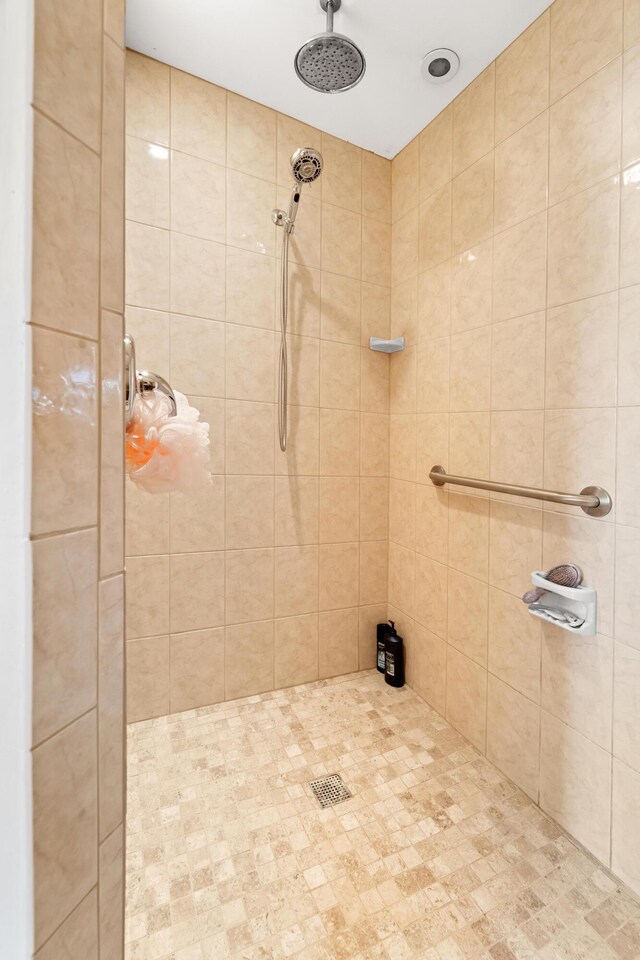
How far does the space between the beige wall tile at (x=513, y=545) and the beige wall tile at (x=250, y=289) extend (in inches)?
41.6

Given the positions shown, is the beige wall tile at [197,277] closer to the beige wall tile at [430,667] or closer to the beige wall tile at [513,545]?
the beige wall tile at [513,545]

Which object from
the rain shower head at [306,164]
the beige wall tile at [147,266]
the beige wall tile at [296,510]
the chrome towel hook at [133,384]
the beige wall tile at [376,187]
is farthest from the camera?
the beige wall tile at [376,187]

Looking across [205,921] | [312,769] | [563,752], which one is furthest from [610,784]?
[205,921]

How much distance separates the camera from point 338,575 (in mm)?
1737

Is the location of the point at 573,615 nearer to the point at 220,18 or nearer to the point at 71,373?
the point at 71,373

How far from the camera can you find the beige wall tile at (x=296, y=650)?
1.64 metres

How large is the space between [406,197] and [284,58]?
0.62 meters

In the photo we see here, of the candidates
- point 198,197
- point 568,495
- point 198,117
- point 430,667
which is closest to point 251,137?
point 198,117

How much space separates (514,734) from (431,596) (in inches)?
19.4

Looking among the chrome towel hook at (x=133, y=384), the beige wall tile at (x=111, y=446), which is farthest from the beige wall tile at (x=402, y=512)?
the beige wall tile at (x=111, y=446)

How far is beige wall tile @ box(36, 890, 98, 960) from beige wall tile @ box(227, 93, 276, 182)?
1.87m

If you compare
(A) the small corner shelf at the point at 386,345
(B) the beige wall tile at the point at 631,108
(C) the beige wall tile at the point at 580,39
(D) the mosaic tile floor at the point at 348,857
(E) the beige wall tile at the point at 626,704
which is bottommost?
(D) the mosaic tile floor at the point at 348,857

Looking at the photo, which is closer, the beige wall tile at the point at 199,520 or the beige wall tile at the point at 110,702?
the beige wall tile at the point at 110,702

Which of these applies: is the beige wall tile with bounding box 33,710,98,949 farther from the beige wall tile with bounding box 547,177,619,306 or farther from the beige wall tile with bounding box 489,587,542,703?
the beige wall tile with bounding box 547,177,619,306
